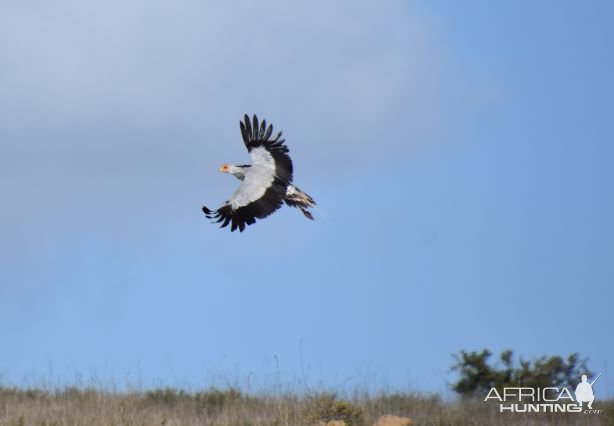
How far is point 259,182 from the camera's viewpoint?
15.0 m

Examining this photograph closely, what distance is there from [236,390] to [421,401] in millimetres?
2315

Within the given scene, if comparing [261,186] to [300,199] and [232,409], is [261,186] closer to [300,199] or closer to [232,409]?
[300,199]

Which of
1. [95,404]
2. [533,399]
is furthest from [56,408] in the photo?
[533,399]

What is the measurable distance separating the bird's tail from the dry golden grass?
236 cm

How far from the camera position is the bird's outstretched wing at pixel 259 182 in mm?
14883

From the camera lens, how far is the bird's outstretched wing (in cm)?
1488

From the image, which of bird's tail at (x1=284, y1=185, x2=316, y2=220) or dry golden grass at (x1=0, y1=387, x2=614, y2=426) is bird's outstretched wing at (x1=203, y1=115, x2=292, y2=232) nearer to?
bird's tail at (x1=284, y1=185, x2=316, y2=220)

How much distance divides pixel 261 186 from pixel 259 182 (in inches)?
2.2

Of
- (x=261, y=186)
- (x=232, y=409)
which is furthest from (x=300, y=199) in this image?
(x=232, y=409)

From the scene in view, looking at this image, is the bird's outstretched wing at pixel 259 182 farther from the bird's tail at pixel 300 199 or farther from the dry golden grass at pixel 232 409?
the dry golden grass at pixel 232 409

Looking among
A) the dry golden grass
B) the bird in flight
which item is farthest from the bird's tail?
the dry golden grass

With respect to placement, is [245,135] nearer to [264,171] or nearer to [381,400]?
[264,171]

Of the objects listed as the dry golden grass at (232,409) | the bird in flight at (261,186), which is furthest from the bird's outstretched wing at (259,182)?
the dry golden grass at (232,409)

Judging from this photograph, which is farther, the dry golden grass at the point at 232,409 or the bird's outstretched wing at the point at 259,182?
the bird's outstretched wing at the point at 259,182
